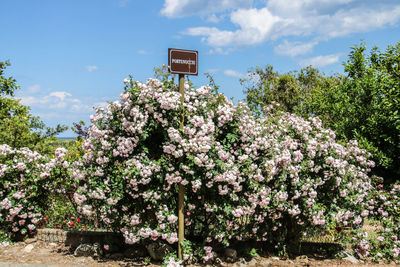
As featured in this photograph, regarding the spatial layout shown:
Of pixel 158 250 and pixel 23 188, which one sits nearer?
pixel 158 250

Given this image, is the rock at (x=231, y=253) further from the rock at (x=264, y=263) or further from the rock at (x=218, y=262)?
the rock at (x=264, y=263)

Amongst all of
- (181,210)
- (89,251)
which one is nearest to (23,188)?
(89,251)

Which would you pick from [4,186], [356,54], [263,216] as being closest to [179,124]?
[263,216]

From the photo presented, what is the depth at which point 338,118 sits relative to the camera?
31.8 ft

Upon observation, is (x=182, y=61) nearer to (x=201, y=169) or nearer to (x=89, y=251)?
(x=201, y=169)

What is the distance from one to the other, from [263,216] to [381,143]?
12.8 ft

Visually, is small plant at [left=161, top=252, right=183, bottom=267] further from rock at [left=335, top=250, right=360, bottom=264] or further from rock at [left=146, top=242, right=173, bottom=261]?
rock at [left=335, top=250, right=360, bottom=264]

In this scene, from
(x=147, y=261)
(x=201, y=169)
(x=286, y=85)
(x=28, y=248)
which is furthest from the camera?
(x=286, y=85)

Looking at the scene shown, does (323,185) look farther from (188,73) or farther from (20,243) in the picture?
(20,243)

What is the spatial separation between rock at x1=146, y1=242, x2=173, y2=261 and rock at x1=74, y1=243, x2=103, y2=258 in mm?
986

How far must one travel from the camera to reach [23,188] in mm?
7445

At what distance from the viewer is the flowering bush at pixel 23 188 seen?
733 centimetres

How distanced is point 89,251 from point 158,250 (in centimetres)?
138

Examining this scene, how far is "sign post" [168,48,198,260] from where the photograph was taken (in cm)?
602
